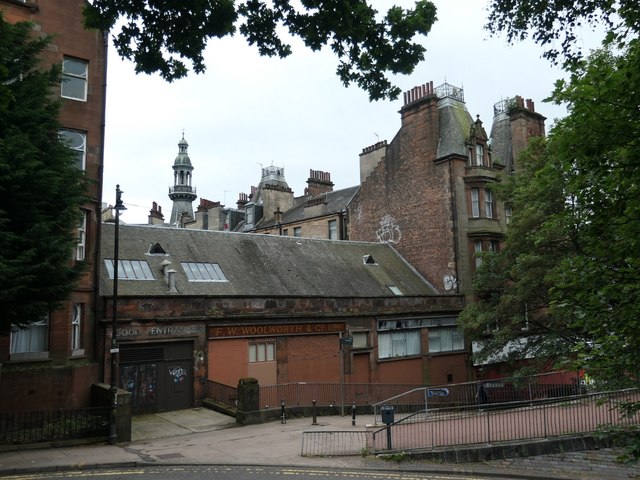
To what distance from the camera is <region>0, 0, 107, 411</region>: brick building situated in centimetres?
1722

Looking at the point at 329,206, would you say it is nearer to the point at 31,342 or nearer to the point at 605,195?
the point at 31,342

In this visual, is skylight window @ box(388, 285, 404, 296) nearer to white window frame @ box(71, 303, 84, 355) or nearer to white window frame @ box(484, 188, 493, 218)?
white window frame @ box(484, 188, 493, 218)

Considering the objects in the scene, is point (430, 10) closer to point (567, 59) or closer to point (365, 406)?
point (567, 59)

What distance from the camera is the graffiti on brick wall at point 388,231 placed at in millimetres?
36188

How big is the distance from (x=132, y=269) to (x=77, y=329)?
4786mm

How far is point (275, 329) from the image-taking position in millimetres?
25078

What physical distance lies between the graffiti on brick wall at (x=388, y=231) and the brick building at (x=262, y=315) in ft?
6.63

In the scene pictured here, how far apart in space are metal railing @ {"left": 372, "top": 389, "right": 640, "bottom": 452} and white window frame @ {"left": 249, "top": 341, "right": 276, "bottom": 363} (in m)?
9.13

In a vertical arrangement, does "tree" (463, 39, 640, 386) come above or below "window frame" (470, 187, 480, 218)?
below

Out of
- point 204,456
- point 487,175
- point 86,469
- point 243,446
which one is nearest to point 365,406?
point 243,446

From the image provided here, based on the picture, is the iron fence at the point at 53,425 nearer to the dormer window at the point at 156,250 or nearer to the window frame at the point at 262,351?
the window frame at the point at 262,351

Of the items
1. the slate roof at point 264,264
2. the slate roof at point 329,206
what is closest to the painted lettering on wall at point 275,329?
the slate roof at point 264,264

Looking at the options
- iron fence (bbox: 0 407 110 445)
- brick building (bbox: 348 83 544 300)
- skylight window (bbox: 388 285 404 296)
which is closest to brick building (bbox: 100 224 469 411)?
skylight window (bbox: 388 285 404 296)

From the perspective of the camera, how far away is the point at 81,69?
20125 millimetres
